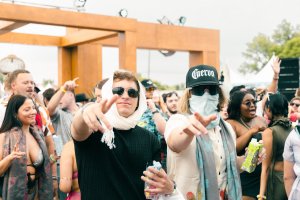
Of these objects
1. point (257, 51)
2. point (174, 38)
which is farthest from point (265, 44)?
point (174, 38)

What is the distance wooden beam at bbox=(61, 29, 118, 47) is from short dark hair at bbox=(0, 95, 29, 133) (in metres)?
6.64

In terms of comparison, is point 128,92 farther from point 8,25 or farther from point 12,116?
point 8,25

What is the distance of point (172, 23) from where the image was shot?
13.5 metres

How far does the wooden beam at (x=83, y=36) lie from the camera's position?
11304mm

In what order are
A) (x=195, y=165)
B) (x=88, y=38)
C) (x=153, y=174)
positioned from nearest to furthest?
(x=153, y=174), (x=195, y=165), (x=88, y=38)

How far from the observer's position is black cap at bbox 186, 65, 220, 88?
3.35m

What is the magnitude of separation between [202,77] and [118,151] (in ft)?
3.32

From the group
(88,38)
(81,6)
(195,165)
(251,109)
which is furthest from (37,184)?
(88,38)

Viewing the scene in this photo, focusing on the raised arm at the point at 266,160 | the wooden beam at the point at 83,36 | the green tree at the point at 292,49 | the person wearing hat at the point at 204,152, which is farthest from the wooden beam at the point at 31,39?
the green tree at the point at 292,49

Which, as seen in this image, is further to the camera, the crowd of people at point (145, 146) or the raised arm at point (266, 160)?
the raised arm at point (266, 160)

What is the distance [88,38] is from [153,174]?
987 centimetres

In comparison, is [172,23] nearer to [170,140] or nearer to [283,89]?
[283,89]

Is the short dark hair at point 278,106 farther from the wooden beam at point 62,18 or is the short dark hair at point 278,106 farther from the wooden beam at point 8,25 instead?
the wooden beam at point 8,25

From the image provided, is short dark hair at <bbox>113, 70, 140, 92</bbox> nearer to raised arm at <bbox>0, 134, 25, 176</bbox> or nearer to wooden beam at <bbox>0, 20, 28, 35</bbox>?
raised arm at <bbox>0, 134, 25, 176</bbox>
